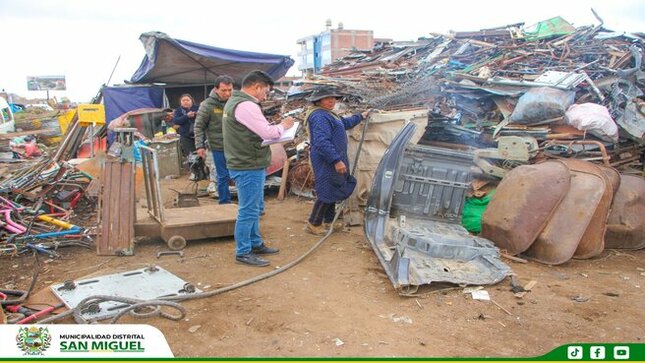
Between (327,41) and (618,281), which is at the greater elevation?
(327,41)

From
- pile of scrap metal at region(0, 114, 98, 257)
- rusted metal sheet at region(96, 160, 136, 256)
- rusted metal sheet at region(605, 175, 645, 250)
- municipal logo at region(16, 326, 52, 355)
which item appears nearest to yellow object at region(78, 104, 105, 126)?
pile of scrap metal at region(0, 114, 98, 257)

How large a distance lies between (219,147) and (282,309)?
10.4 feet

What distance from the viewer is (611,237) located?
526 cm

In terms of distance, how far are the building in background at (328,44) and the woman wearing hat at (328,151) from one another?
44.0 feet

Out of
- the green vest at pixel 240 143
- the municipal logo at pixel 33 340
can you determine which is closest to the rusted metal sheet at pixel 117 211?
the green vest at pixel 240 143

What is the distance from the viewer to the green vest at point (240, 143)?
4562 millimetres

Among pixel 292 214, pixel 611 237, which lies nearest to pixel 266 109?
pixel 292 214

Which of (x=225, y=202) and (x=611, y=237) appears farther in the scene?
(x=225, y=202)

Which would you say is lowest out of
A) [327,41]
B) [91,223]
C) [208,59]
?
[91,223]

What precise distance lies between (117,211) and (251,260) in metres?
1.62

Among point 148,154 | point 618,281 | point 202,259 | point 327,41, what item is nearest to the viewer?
point 618,281

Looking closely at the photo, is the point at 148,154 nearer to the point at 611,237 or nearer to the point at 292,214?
the point at 292,214

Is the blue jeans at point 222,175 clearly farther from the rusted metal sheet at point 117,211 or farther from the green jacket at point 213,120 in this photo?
the rusted metal sheet at point 117,211

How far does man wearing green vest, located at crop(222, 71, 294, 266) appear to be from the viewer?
449cm
